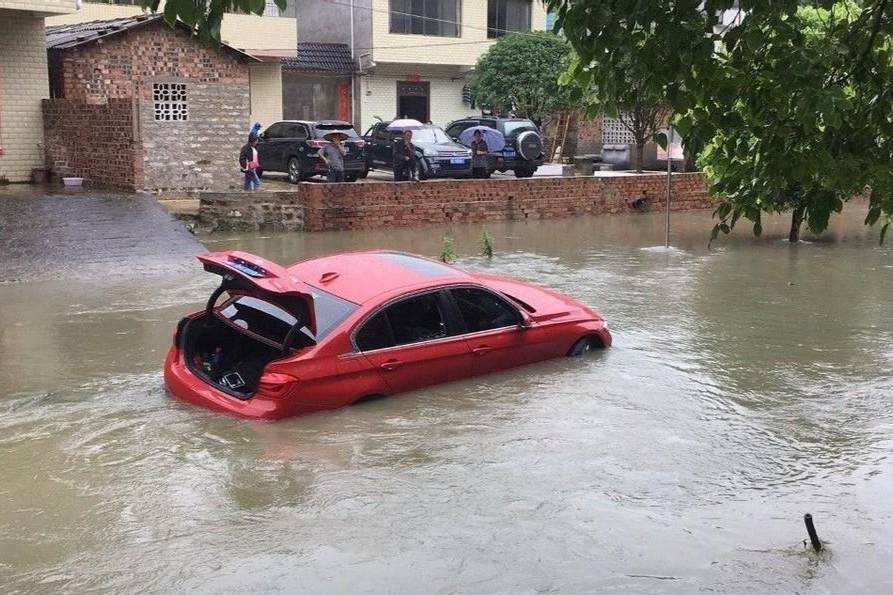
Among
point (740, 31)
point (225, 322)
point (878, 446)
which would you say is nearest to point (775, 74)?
point (740, 31)

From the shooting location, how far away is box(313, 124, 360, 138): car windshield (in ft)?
78.3

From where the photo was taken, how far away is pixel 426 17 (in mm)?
37375

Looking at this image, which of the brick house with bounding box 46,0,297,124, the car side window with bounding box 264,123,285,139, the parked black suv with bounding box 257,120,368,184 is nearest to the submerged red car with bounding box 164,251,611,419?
the parked black suv with bounding box 257,120,368,184

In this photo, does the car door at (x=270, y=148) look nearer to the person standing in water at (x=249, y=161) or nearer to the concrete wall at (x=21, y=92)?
the person standing in water at (x=249, y=161)

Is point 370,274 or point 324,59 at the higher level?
point 324,59

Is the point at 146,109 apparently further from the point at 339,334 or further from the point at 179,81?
the point at 339,334

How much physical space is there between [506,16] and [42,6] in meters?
23.2

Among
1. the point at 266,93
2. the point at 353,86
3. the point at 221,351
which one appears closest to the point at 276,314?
the point at 221,351

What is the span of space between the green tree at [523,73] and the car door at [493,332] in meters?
26.3

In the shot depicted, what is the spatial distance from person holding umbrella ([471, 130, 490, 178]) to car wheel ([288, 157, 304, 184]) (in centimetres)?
428

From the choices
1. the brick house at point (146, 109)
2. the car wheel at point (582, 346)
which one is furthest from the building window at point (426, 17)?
the car wheel at point (582, 346)

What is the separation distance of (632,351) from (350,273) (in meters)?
3.52

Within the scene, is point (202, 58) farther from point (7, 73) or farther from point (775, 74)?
point (775, 74)

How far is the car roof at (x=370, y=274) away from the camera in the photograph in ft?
26.5
